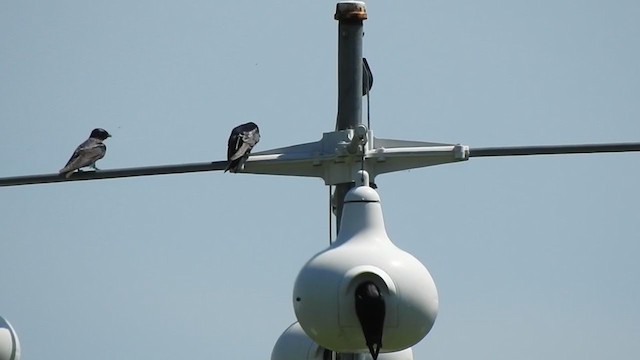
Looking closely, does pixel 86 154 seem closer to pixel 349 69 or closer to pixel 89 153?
pixel 89 153

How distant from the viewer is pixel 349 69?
50.9 feet

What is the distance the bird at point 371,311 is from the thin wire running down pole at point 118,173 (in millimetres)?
2941

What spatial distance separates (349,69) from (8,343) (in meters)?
3.78

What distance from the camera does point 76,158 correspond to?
64.3 ft

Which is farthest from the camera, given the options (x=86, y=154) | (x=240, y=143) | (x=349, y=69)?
(x=86, y=154)

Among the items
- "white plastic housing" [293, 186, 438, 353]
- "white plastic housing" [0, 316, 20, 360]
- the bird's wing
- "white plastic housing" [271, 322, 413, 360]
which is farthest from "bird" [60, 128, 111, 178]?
"white plastic housing" [293, 186, 438, 353]

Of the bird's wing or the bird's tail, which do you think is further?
the bird's wing

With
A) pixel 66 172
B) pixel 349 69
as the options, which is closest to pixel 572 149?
pixel 349 69

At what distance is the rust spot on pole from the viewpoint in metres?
15.6

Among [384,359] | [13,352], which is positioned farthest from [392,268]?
[13,352]

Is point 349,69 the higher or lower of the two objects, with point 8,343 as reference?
higher

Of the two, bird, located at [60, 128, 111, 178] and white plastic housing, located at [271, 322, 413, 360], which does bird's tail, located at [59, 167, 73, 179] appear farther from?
white plastic housing, located at [271, 322, 413, 360]

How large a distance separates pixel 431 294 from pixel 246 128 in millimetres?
5226

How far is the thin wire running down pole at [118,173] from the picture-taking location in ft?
52.4
